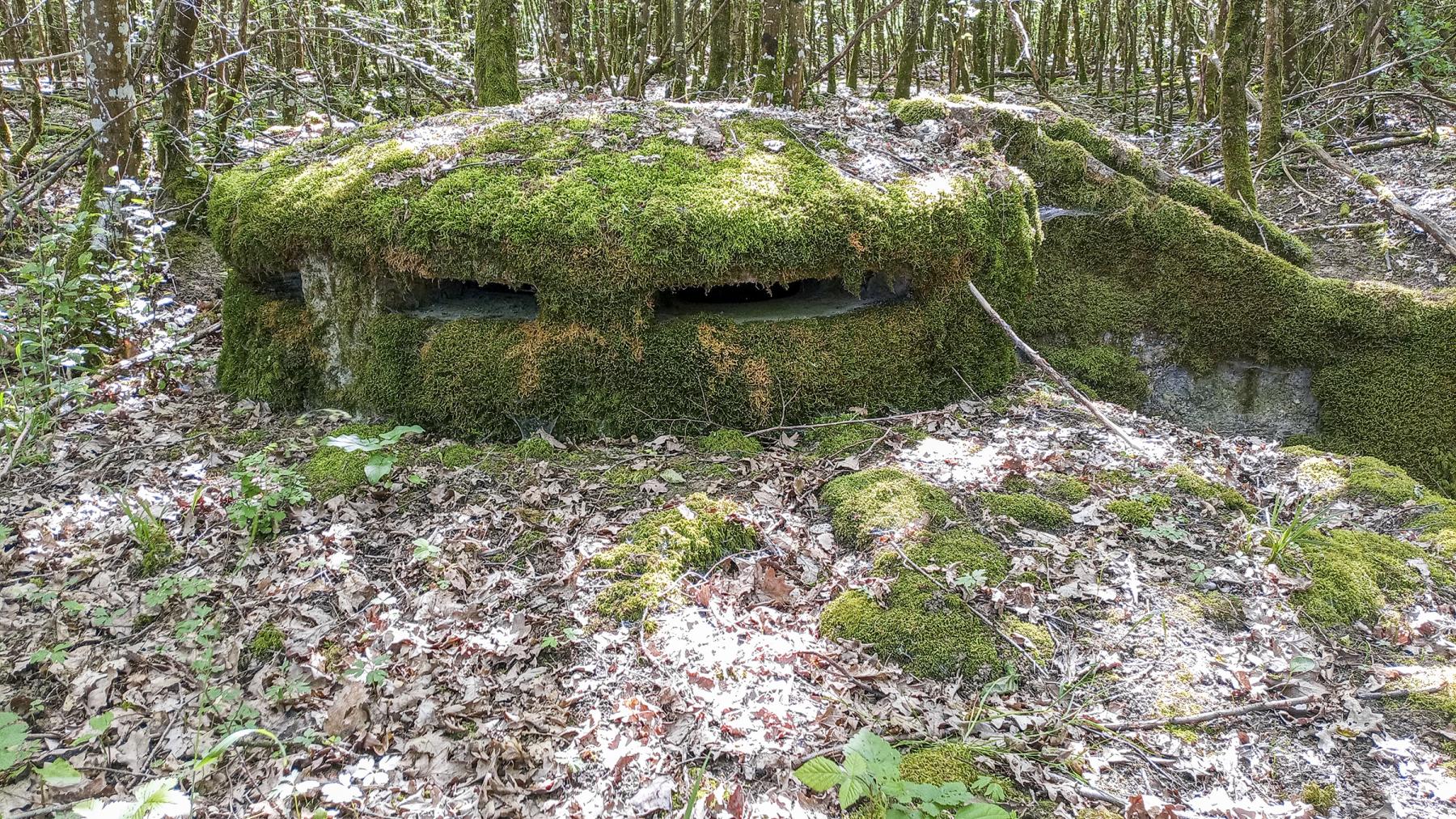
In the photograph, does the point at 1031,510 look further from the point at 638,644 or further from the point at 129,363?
the point at 129,363

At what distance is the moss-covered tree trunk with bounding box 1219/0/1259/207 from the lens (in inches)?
220

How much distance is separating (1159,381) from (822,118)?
309 cm

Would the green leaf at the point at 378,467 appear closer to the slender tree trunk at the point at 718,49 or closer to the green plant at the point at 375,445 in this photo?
the green plant at the point at 375,445

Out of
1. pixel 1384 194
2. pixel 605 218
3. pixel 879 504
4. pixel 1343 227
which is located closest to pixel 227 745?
pixel 879 504

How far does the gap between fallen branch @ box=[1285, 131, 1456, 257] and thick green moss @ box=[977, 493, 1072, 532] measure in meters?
4.95

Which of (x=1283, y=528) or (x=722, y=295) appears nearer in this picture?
(x=1283, y=528)

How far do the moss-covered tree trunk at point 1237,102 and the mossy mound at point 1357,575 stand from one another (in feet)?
12.3

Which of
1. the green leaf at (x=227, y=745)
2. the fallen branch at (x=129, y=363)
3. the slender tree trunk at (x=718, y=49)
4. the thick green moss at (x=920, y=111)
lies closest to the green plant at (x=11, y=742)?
the green leaf at (x=227, y=745)

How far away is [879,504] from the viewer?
3.72m

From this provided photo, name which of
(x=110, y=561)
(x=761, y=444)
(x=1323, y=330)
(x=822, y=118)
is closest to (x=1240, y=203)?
(x=1323, y=330)

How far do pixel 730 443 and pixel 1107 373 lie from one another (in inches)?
119

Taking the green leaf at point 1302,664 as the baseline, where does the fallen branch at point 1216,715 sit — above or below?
below

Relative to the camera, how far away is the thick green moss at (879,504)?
3.58 metres

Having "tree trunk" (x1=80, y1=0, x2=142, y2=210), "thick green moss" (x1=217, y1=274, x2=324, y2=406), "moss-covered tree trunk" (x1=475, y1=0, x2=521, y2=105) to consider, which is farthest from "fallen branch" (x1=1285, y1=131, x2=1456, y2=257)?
"tree trunk" (x1=80, y1=0, x2=142, y2=210)
